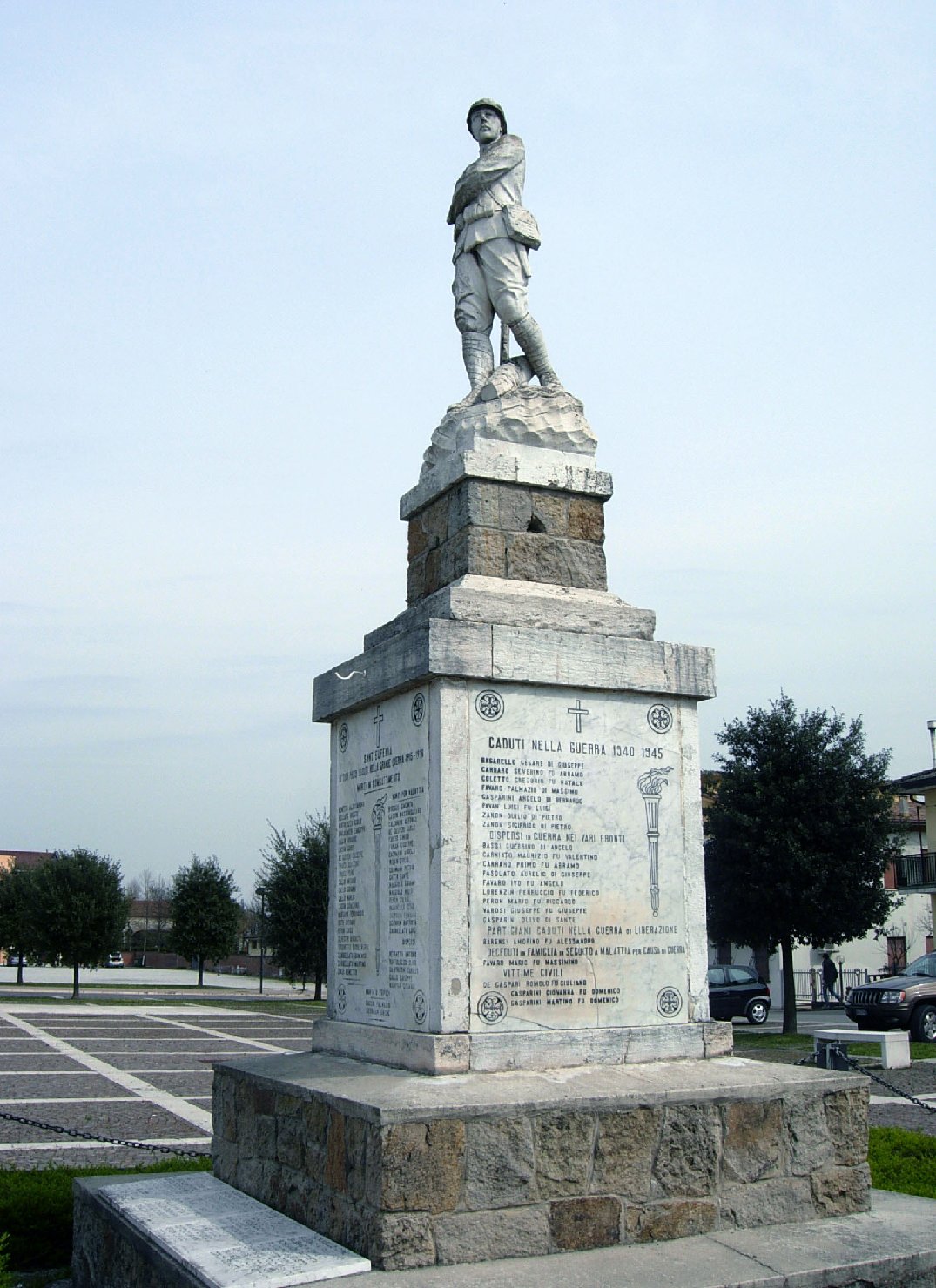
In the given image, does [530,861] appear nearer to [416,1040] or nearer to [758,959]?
[416,1040]

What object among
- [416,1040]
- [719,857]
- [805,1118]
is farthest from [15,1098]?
[719,857]

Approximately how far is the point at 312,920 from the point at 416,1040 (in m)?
29.9

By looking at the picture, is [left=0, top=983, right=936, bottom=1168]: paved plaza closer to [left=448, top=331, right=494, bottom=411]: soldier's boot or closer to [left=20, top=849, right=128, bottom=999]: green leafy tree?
[left=20, top=849, right=128, bottom=999]: green leafy tree

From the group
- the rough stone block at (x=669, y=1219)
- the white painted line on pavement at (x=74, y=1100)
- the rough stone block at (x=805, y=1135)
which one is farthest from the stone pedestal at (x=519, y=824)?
the white painted line on pavement at (x=74, y=1100)

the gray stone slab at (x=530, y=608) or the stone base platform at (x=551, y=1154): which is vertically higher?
the gray stone slab at (x=530, y=608)

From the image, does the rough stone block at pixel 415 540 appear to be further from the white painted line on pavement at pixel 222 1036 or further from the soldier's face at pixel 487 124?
the white painted line on pavement at pixel 222 1036

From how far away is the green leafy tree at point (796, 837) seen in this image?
71.2 ft

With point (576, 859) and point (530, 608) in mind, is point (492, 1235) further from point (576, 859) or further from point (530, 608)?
point (530, 608)

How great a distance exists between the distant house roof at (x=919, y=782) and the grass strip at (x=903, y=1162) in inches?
954

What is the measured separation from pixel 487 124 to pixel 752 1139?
5496mm

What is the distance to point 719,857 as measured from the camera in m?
22.3

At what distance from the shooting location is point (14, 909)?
1597 inches

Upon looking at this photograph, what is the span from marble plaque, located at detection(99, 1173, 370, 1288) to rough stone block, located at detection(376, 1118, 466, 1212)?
10.0 inches

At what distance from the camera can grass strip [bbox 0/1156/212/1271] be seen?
21.4 feet
